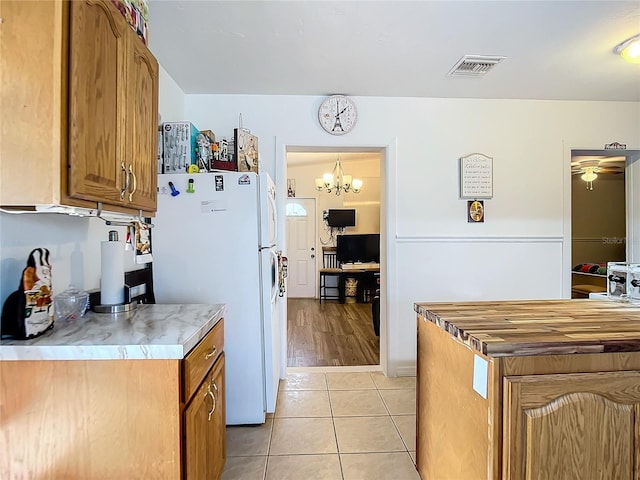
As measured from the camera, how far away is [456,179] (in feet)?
9.91

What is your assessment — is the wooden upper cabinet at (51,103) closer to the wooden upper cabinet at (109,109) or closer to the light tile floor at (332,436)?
the wooden upper cabinet at (109,109)

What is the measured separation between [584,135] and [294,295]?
17.2 ft

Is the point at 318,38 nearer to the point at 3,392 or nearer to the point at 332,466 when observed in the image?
the point at 3,392

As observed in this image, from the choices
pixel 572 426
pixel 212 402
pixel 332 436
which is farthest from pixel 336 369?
pixel 572 426

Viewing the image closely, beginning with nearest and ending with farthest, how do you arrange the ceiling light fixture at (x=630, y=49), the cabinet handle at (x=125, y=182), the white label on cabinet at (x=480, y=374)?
1. the white label on cabinet at (x=480, y=374)
2. the cabinet handle at (x=125, y=182)
3. the ceiling light fixture at (x=630, y=49)

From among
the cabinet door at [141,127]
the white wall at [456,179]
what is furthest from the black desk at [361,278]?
the cabinet door at [141,127]

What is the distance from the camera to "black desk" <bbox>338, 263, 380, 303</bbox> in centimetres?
652

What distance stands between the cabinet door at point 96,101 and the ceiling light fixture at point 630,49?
108 inches

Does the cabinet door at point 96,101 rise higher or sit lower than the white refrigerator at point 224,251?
higher

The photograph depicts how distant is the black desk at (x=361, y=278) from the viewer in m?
6.52

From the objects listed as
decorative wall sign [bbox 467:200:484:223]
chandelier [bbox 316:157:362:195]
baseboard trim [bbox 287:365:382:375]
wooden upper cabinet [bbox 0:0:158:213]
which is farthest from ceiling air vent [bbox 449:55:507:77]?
chandelier [bbox 316:157:362:195]

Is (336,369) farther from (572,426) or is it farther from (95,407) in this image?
(95,407)

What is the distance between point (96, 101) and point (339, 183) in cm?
561

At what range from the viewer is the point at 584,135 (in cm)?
308
